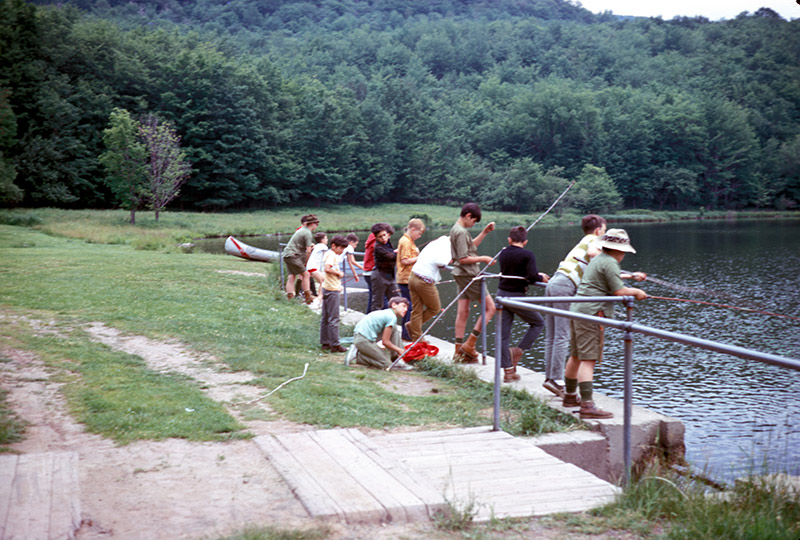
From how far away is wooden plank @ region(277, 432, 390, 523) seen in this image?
387 cm

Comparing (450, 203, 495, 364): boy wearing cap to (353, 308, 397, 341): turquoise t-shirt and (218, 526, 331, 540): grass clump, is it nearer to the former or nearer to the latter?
(353, 308, 397, 341): turquoise t-shirt

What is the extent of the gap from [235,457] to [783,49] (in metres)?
140

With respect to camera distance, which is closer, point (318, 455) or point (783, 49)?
point (318, 455)

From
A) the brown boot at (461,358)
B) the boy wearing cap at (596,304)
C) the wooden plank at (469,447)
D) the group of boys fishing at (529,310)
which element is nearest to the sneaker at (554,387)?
the group of boys fishing at (529,310)

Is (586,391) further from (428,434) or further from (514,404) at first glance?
(428,434)

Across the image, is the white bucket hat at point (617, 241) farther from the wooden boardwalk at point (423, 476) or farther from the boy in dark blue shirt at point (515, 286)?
the wooden boardwalk at point (423, 476)

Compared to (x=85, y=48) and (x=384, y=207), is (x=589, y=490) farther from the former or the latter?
(x=384, y=207)

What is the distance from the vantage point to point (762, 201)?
91625mm

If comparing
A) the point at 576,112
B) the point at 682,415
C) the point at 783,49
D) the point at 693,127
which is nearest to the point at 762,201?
the point at 693,127

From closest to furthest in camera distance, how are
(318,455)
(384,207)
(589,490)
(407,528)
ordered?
1. (407,528)
2. (589,490)
3. (318,455)
4. (384,207)

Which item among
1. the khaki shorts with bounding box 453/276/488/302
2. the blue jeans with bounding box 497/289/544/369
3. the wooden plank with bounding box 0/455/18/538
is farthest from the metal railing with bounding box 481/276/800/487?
the wooden plank with bounding box 0/455/18/538

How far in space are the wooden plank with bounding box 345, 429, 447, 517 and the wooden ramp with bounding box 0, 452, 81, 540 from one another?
177 centimetres

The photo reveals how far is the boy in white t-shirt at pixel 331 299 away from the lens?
971 cm

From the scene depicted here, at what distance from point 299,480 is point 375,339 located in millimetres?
4795
